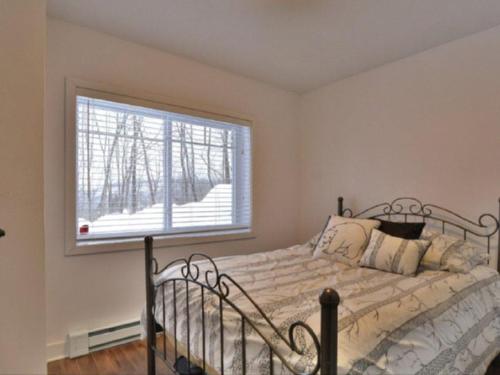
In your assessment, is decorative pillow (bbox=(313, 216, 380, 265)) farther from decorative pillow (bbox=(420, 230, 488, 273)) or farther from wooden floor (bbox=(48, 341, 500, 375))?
wooden floor (bbox=(48, 341, 500, 375))

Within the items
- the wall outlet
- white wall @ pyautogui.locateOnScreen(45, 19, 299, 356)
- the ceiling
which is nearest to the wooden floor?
the wall outlet

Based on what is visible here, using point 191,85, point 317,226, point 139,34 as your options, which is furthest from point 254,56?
point 317,226

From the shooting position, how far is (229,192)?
3.11 metres

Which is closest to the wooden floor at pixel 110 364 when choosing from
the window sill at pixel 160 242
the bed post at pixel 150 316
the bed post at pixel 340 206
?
the bed post at pixel 150 316

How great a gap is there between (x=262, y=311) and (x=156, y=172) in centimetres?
176

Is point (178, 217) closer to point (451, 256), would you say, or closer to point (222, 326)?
point (222, 326)

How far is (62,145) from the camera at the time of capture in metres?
2.17

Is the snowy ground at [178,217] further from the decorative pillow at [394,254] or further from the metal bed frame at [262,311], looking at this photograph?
the decorative pillow at [394,254]

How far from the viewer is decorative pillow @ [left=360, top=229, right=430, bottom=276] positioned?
6.27 ft

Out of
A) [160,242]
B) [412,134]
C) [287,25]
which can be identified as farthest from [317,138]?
[160,242]

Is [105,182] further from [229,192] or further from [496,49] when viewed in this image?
[496,49]

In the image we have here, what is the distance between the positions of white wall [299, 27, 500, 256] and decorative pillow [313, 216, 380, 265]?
2.01ft

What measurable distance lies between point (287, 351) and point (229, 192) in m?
2.13

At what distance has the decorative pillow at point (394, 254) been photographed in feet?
6.27
